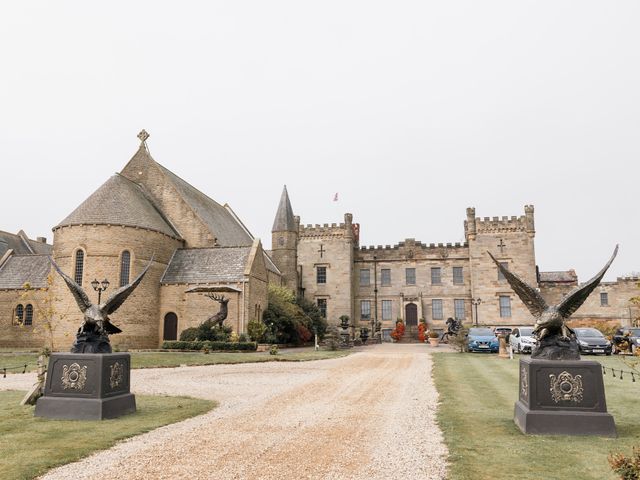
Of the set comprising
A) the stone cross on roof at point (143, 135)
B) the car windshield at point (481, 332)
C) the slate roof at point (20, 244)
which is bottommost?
the car windshield at point (481, 332)

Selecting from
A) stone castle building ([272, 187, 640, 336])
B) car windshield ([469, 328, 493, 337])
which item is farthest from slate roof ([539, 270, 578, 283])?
car windshield ([469, 328, 493, 337])

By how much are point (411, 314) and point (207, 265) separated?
80.6 feet

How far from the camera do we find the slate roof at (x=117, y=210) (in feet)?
111

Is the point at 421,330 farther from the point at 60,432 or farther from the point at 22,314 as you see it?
the point at 60,432

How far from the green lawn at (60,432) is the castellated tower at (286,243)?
130 feet

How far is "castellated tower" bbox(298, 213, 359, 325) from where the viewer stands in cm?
5175

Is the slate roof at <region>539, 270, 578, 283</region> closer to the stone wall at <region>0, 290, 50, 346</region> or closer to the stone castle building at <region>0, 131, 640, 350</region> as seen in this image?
the stone castle building at <region>0, 131, 640, 350</region>

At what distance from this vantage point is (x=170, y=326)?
34.8 m

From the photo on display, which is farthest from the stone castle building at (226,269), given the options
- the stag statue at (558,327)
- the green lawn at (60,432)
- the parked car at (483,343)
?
the stag statue at (558,327)

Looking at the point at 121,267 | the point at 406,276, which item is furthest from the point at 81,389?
the point at 406,276

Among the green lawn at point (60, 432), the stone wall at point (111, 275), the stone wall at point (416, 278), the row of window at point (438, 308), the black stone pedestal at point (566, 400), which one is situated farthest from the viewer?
the stone wall at point (416, 278)

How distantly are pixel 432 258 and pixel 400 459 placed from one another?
4651 centimetres

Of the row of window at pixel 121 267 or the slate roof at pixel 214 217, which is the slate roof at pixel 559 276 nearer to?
the slate roof at pixel 214 217

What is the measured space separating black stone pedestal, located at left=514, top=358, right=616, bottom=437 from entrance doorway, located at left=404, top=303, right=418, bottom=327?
144 feet
